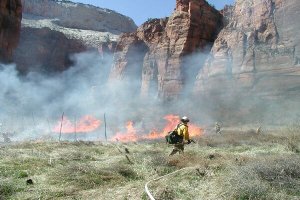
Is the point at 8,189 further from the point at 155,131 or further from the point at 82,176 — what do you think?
the point at 155,131

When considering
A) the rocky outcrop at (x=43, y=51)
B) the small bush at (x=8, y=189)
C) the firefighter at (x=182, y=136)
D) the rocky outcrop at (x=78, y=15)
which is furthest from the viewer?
the rocky outcrop at (x=78, y=15)

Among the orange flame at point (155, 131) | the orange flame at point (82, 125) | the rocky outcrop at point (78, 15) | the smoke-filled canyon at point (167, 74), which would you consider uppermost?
the rocky outcrop at point (78, 15)

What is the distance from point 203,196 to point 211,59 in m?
38.0

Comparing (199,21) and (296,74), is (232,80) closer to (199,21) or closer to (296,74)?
(296,74)

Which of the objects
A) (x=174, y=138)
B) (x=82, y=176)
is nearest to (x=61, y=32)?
(x=174, y=138)

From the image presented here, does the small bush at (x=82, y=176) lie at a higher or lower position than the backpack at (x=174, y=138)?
lower

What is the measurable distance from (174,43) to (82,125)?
53.0 ft

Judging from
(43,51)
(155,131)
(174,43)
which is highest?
(174,43)

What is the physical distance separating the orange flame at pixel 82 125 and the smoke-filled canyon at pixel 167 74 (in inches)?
8.6

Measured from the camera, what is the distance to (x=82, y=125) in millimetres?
53938

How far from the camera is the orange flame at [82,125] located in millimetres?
51469

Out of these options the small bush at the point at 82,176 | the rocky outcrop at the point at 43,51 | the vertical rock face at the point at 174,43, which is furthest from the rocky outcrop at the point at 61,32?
the small bush at the point at 82,176

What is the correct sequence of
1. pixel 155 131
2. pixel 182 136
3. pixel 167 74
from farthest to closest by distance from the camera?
pixel 167 74 < pixel 155 131 < pixel 182 136

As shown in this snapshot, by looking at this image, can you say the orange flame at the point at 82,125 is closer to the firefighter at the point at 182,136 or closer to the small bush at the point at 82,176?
the firefighter at the point at 182,136
